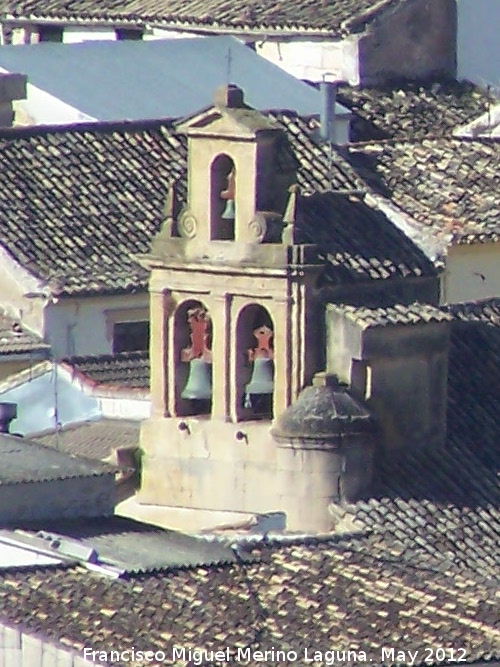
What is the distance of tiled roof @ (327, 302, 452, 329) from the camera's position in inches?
1303

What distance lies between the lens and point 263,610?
94.3 feet

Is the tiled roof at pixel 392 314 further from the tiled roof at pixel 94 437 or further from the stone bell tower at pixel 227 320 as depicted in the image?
the tiled roof at pixel 94 437

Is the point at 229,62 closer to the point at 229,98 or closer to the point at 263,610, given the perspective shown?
the point at 229,98

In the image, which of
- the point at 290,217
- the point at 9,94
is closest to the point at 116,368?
the point at 290,217

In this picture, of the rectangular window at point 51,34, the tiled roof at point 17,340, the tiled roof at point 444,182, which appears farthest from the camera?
the rectangular window at point 51,34

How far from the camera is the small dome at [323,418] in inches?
1282

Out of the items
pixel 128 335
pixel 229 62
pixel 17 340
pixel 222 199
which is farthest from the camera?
pixel 229 62

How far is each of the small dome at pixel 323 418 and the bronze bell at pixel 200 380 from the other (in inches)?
37.3

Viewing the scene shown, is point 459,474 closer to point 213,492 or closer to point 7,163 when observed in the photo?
point 213,492

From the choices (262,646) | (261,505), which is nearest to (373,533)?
(261,505)

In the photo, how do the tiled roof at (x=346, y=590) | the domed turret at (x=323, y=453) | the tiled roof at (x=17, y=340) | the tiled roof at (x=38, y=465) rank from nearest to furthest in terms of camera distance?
the tiled roof at (x=346, y=590) → the tiled roof at (x=38, y=465) → the domed turret at (x=323, y=453) → the tiled roof at (x=17, y=340)

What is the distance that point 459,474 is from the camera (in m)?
33.5

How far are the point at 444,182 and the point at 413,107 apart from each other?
8683 mm

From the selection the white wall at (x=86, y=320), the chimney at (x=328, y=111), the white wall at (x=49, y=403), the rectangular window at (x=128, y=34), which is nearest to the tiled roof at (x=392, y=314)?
the white wall at (x=49, y=403)
